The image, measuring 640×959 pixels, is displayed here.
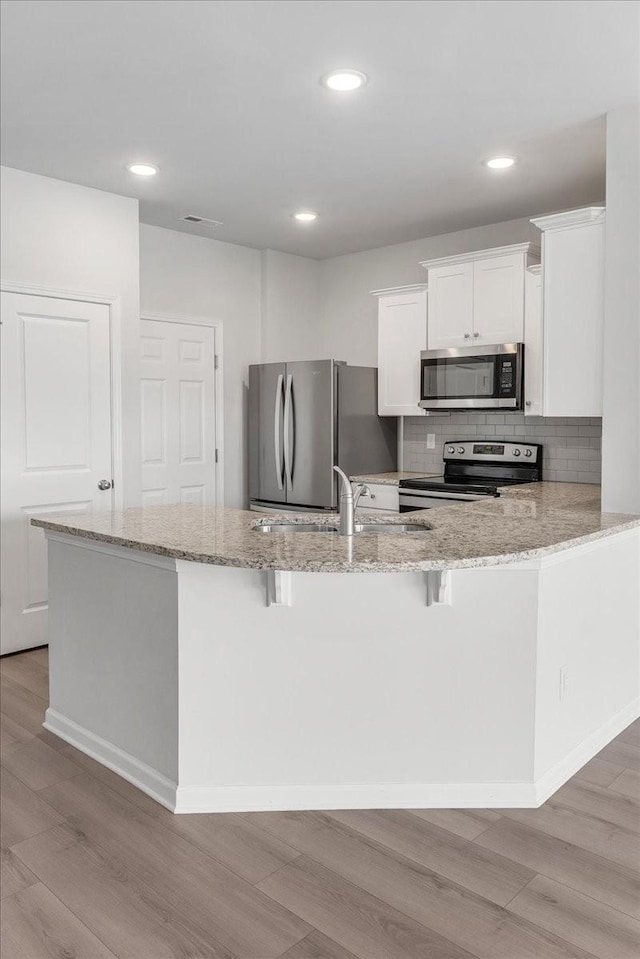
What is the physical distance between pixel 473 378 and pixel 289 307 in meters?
1.95

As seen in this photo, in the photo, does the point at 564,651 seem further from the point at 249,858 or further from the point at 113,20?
the point at 113,20

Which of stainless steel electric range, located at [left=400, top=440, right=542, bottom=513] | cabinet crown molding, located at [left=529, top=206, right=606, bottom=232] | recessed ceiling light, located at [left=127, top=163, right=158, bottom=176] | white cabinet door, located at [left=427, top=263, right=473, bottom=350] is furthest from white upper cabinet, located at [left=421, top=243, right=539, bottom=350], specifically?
recessed ceiling light, located at [left=127, top=163, right=158, bottom=176]

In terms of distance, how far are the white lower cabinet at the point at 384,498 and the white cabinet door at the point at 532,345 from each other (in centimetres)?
101

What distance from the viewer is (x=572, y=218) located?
3.42 metres

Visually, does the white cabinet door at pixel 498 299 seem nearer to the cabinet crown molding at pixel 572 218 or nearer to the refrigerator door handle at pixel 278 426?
the cabinet crown molding at pixel 572 218

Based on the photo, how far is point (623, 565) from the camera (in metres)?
3.10

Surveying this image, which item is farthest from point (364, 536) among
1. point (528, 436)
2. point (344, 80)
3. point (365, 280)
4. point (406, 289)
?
point (365, 280)

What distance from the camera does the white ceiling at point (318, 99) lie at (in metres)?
2.51

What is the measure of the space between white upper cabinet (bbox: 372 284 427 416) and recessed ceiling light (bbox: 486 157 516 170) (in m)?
1.21

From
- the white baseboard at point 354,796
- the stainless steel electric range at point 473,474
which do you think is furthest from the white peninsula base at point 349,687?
the stainless steel electric range at point 473,474

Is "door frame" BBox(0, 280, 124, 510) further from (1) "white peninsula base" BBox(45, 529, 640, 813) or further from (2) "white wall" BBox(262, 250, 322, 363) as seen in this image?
(1) "white peninsula base" BBox(45, 529, 640, 813)

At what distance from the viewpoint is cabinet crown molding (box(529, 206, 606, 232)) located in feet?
11.0

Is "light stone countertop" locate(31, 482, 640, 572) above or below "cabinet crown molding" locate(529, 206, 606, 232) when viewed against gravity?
below

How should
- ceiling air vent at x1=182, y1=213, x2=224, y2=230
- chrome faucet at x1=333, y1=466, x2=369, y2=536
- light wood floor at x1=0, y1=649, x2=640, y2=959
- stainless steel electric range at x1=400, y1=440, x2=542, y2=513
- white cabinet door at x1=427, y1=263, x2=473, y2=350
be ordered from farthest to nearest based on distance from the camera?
ceiling air vent at x1=182, y1=213, x2=224, y2=230
white cabinet door at x1=427, y1=263, x2=473, y2=350
stainless steel electric range at x1=400, y1=440, x2=542, y2=513
chrome faucet at x1=333, y1=466, x2=369, y2=536
light wood floor at x1=0, y1=649, x2=640, y2=959
